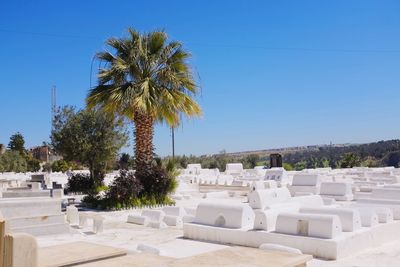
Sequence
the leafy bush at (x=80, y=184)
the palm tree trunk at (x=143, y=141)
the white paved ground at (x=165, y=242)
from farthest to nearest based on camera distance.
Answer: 1. the leafy bush at (x=80, y=184)
2. the palm tree trunk at (x=143, y=141)
3. the white paved ground at (x=165, y=242)

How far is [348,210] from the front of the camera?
29.8 ft

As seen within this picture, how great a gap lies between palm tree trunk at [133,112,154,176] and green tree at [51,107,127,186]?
6.26m

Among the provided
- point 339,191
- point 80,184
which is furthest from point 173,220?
point 80,184

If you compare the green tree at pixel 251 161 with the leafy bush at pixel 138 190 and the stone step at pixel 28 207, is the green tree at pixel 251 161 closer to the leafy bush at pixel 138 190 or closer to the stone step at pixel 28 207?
the leafy bush at pixel 138 190

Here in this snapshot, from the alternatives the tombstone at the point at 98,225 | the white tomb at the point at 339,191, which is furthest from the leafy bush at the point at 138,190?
the white tomb at the point at 339,191

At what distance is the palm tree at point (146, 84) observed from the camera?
16.2 metres

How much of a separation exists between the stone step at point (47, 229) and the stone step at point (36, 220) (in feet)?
0.31

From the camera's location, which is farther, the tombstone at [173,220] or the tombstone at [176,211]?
the tombstone at [176,211]

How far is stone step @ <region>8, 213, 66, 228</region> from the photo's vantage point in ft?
33.9

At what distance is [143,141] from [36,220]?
21.4ft

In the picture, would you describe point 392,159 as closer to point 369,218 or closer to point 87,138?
point 87,138

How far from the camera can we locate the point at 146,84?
15961mm

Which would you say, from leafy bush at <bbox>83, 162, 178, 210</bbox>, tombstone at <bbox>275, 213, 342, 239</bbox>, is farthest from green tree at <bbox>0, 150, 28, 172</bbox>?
tombstone at <bbox>275, 213, 342, 239</bbox>

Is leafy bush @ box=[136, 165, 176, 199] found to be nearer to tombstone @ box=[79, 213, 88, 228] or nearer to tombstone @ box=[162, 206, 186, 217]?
tombstone @ box=[162, 206, 186, 217]
